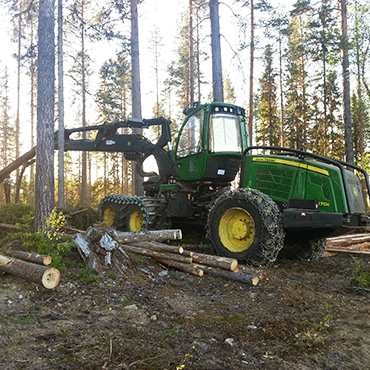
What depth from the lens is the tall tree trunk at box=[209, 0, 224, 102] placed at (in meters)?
13.2

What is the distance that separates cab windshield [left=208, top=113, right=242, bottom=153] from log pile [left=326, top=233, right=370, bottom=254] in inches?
134

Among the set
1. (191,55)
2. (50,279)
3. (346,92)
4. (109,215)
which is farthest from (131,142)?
(191,55)

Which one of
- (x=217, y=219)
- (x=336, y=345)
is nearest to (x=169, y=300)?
(x=336, y=345)

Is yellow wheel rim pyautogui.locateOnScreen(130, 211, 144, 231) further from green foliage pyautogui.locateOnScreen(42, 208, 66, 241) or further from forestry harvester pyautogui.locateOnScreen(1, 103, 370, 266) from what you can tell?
green foliage pyautogui.locateOnScreen(42, 208, 66, 241)

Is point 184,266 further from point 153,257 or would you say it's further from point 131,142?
point 131,142

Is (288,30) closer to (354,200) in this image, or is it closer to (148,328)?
(354,200)

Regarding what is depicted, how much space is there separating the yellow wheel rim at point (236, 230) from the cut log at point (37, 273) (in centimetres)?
364

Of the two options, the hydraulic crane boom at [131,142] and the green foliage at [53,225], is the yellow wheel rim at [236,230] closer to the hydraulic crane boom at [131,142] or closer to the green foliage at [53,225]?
the green foliage at [53,225]

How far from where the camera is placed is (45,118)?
771 cm

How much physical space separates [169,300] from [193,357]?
73.0 inches

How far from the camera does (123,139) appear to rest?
11.2 metres

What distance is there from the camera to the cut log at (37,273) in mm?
4508

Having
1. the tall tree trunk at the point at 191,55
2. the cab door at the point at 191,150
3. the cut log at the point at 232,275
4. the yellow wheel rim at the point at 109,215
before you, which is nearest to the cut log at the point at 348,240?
the cab door at the point at 191,150

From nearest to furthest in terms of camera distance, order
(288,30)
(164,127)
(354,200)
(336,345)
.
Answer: (336,345) < (354,200) < (164,127) < (288,30)
